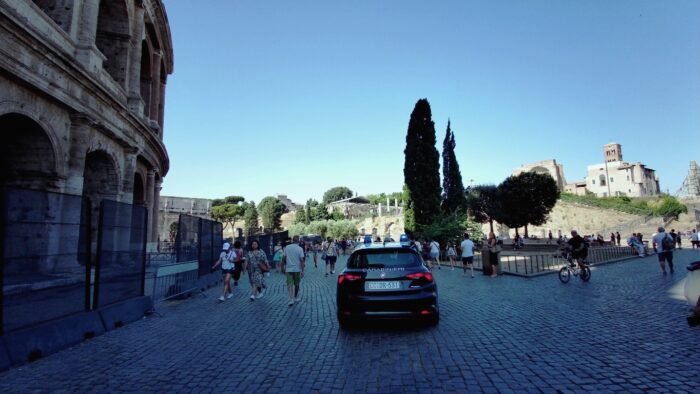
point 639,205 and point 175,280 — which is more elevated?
point 639,205

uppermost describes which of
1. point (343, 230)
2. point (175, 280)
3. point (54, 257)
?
point (343, 230)

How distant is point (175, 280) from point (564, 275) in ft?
42.0

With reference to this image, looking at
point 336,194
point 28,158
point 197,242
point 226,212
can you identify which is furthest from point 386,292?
point 336,194

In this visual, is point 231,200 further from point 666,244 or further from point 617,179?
point 666,244

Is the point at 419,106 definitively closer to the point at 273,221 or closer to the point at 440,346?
the point at 440,346

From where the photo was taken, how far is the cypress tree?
3532 cm

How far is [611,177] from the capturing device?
103 metres

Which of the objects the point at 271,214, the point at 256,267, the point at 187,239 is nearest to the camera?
the point at 256,267

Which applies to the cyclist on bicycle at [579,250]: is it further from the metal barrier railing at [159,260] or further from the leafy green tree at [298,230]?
the leafy green tree at [298,230]

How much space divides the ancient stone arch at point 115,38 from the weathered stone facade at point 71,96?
0.13 ft

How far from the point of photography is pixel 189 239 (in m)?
12.2

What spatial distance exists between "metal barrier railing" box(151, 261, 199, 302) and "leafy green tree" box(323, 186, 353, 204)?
128 meters

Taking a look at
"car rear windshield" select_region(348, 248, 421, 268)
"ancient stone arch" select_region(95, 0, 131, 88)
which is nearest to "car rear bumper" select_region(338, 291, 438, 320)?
"car rear windshield" select_region(348, 248, 421, 268)

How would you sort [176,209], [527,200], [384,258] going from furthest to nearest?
1. [176,209]
2. [527,200]
3. [384,258]
